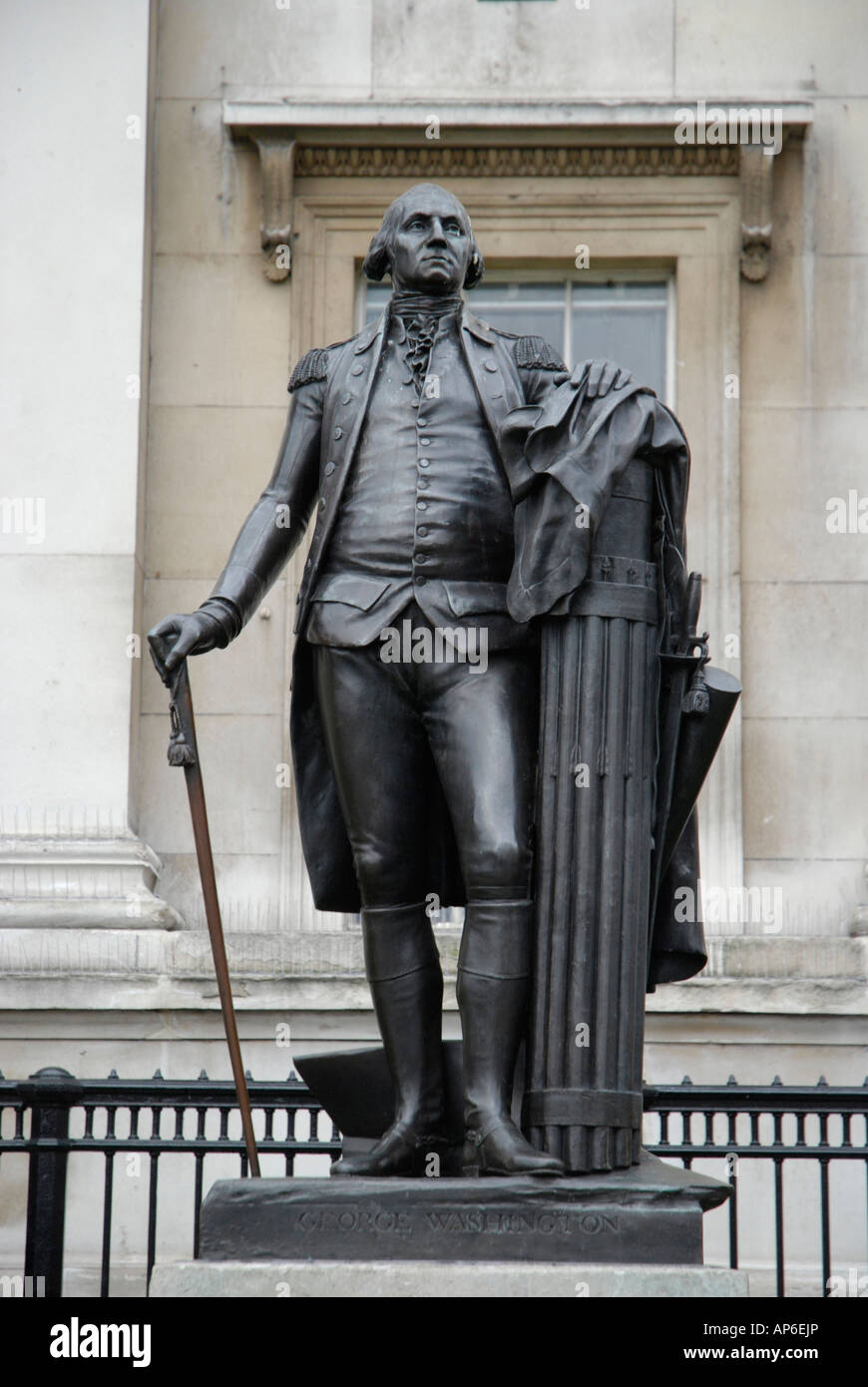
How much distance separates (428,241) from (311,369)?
605 mm

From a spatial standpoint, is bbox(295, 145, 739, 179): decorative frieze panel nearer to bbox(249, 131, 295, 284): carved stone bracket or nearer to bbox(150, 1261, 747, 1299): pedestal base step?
bbox(249, 131, 295, 284): carved stone bracket

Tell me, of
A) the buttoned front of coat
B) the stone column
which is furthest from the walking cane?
the stone column

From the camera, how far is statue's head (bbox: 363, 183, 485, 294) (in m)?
6.82

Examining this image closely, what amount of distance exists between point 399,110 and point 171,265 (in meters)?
1.80

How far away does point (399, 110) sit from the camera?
43.7 ft

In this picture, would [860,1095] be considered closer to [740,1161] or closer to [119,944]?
[740,1161]

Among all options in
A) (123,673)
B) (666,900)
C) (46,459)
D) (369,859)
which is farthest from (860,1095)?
(46,459)

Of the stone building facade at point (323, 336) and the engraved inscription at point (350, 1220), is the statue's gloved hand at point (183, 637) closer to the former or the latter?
the engraved inscription at point (350, 1220)

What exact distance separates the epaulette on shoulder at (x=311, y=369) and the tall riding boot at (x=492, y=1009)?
1.97 m

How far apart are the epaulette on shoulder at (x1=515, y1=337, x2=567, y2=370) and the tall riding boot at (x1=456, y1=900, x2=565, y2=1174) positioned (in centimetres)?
188

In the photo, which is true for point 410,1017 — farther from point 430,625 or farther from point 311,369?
point 311,369

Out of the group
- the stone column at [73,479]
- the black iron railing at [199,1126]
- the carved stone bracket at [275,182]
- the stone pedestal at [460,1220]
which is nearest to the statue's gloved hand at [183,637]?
the stone pedestal at [460,1220]

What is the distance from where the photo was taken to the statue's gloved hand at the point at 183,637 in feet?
21.2

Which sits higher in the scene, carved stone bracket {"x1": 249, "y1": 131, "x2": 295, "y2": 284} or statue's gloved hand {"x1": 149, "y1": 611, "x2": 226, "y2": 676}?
carved stone bracket {"x1": 249, "y1": 131, "x2": 295, "y2": 284}
